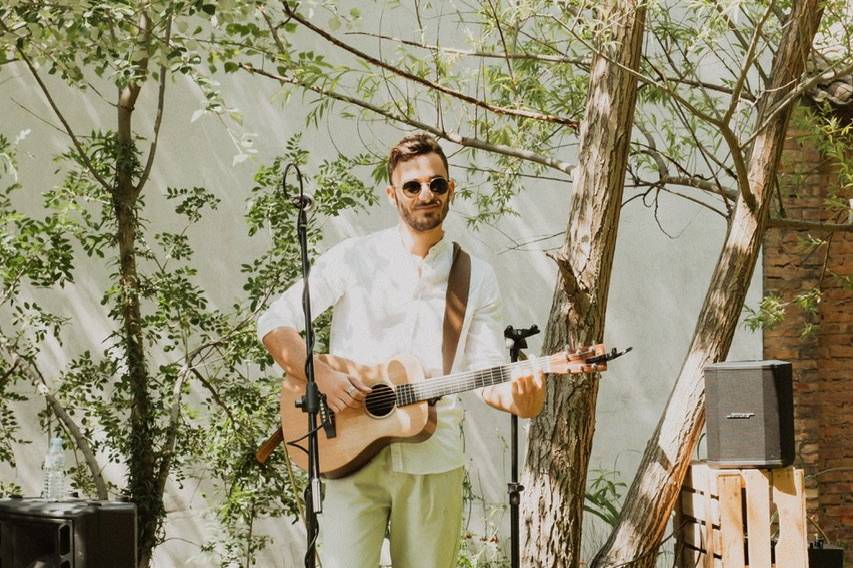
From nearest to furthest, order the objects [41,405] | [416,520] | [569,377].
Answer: [416,520] < [569,377] < [41,405]

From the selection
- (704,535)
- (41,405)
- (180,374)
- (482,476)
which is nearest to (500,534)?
(482,476)

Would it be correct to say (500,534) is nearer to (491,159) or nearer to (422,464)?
(491,159)

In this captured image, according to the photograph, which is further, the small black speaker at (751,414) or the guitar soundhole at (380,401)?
the small black speaker at (751,414)

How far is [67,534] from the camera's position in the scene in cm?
320

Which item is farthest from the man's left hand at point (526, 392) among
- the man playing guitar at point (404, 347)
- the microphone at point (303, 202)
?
the microphone at point (303, 202)

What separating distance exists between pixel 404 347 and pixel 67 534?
3.37 ft

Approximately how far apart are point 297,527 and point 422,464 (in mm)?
3135

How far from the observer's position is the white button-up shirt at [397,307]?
3.21 meters

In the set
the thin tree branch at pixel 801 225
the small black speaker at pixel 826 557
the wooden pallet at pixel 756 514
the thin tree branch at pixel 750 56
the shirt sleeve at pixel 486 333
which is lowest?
the small black speaker at pixel 826 557

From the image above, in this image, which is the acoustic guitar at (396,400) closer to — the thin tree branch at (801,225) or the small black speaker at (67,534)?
the small black speaker at (67,534)

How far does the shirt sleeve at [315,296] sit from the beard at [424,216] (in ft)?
0.69

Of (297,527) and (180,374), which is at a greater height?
(180,374)

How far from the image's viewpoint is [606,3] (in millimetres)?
4199

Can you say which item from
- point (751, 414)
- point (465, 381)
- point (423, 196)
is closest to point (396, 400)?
point (465, 381)
